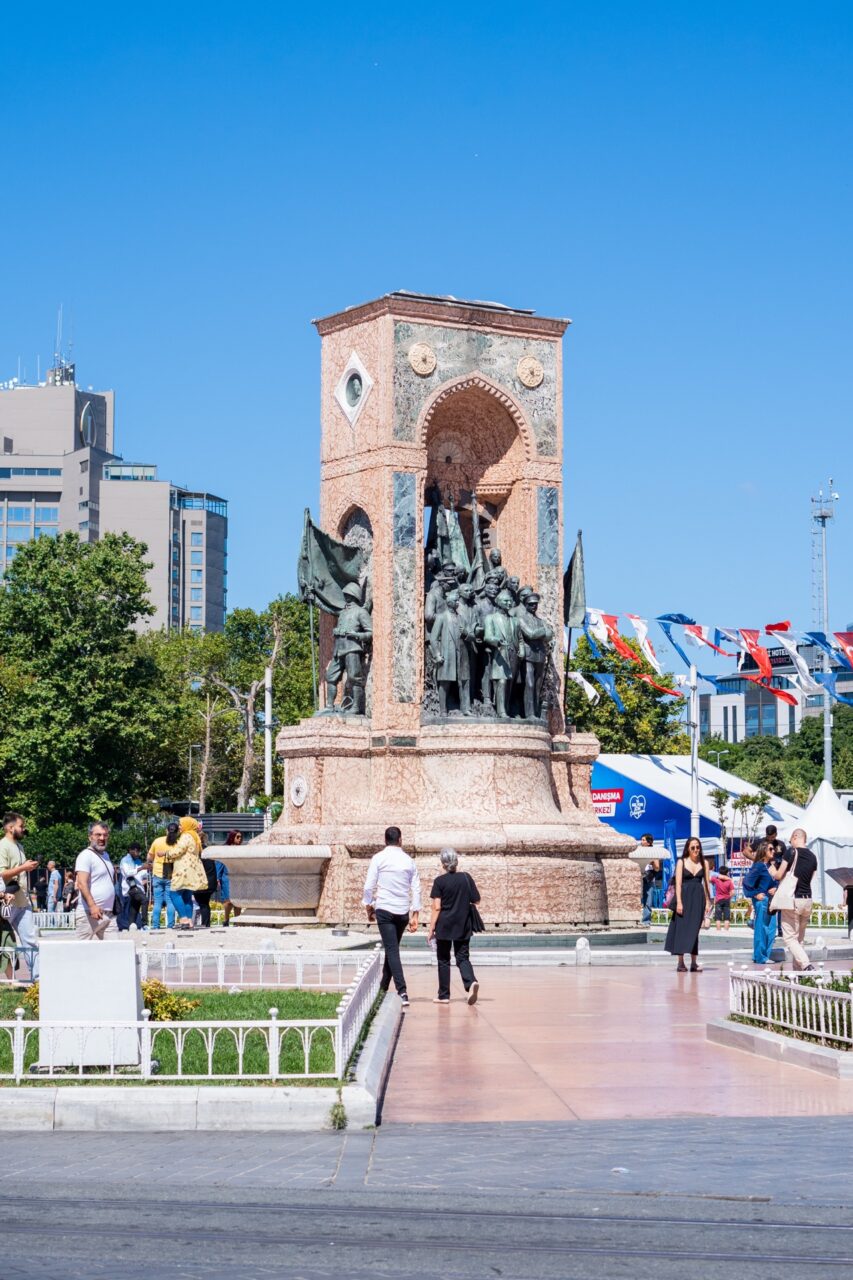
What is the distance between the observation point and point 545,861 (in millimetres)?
26031

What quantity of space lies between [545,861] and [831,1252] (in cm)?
1878

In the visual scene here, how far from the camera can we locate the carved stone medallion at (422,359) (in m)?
27.8

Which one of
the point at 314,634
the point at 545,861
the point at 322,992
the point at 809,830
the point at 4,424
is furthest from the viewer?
the point at 4,424

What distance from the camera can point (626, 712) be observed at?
65125mm

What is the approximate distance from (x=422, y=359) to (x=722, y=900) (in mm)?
11411

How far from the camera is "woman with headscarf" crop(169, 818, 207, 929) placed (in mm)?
27016

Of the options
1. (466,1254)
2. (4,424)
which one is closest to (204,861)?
(466,1254)

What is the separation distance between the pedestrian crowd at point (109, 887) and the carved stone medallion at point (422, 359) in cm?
721

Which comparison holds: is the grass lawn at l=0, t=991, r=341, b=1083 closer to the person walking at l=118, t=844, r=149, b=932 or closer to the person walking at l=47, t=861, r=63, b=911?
the person walking at l=118, t=844, r=149, b=932

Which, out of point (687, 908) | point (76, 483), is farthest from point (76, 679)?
point (76, 483)

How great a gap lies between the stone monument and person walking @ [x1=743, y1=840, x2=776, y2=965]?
4.25m

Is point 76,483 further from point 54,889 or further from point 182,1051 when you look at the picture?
point 182,1051

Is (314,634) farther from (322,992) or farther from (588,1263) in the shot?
(588,1263)

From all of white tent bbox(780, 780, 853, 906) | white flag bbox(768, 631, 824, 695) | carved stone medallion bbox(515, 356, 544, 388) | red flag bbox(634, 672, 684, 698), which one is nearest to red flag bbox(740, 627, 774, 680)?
white flag bbox(768, 631, 824, 695)
